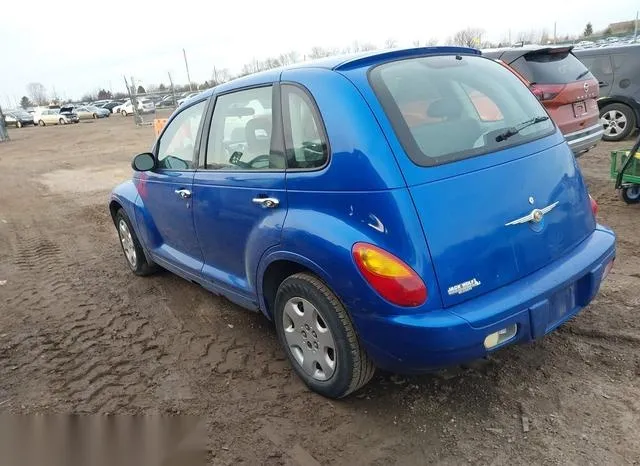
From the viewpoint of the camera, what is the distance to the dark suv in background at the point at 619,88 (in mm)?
9719

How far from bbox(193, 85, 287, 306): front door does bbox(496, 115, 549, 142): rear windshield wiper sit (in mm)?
1191

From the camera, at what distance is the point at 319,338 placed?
283cm

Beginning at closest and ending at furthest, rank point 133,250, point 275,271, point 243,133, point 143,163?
point 275,271, point 243,133, point 143,163, point 133,250

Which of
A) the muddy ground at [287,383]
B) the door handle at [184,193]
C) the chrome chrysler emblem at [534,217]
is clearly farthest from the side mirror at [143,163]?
the chrome chrysler emblem at [534,217]

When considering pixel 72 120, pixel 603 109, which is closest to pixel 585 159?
pixel 603 109

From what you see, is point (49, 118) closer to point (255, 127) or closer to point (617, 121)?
point (617, 121)

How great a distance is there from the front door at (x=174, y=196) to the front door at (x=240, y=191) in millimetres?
180

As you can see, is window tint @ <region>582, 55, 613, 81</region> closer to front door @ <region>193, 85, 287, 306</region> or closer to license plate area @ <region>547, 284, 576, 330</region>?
license plate area @ <region>547, 284, 576, 330</region>

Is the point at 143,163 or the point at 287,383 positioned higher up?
the point at 143,163

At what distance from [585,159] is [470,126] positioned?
684 centimetres

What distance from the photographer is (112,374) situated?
11.3 feet

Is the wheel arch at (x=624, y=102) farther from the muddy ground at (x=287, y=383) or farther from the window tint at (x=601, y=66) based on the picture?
the muddy ground at (x=287, y=383)

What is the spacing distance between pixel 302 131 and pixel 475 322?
4.39ft

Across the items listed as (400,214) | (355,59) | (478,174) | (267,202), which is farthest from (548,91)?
(400,214)
